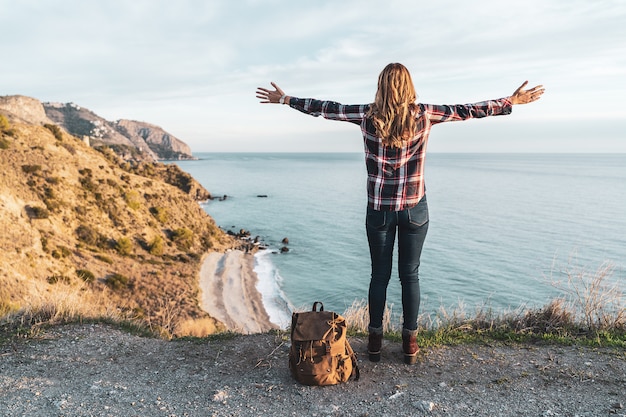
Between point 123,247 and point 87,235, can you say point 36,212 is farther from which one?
point 123,247

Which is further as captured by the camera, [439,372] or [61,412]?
[439,372]

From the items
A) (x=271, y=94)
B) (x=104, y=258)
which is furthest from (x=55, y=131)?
(x=271, y=94)

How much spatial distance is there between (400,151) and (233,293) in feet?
86.2

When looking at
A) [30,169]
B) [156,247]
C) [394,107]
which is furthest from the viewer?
[156,247]

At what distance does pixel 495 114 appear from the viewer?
391cm

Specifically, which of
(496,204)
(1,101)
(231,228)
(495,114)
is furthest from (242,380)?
(1,101)

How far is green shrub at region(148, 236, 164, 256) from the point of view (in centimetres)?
3133

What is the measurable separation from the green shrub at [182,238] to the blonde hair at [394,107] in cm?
3369

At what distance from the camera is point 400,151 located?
3904mm

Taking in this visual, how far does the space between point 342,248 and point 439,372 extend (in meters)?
38.6

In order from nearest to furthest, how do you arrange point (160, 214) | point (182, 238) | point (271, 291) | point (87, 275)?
point (87, 275), point (271, 291), point (182, 238), point (160, 214)

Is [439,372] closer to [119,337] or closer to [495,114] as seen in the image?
[495,114]

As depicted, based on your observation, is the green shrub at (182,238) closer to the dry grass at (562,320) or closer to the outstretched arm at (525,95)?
the dry grass at (562,320)

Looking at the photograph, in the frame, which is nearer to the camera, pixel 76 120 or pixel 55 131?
pixel 55 131
